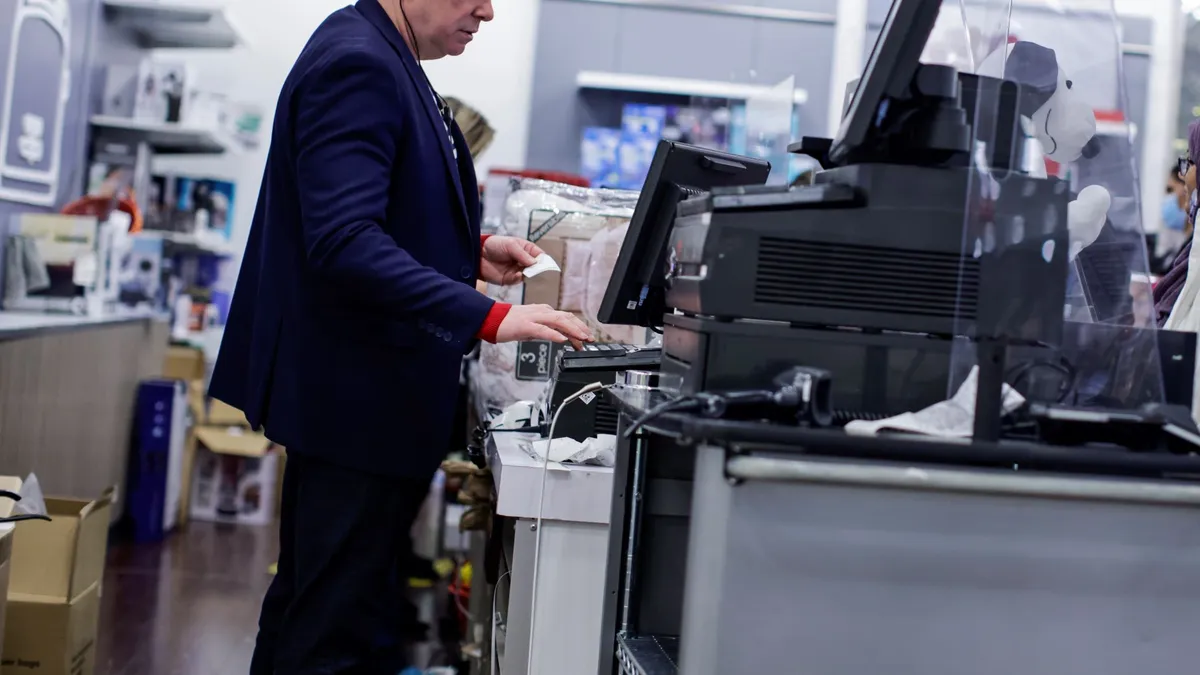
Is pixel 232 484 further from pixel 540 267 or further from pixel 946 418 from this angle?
pixel 946 418

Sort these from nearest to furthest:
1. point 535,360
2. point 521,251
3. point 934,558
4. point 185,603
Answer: point 934,558, point 521,251, point 535,360, point 185,603

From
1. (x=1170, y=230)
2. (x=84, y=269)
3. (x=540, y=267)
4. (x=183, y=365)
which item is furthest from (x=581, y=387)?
(x=1170, y=230)

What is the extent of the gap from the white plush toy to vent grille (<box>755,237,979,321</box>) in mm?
212

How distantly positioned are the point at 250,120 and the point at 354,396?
14.4ft

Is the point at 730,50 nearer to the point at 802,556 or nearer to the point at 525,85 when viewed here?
the point at 525,85

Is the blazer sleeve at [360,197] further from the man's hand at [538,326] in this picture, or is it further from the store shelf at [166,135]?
the store shelf at [166,135]

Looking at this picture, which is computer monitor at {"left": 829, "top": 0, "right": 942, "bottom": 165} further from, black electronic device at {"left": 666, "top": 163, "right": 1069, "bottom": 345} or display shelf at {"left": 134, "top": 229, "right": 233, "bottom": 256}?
display shelf at {"left": 134, "top": 229, "right": 233, "bottom": 256}

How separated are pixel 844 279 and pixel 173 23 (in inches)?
173

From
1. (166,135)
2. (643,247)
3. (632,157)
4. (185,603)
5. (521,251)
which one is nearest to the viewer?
(643,247)

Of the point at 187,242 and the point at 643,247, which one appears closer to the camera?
the point at 643,247

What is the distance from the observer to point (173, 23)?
4906mm

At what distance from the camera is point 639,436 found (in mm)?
1509

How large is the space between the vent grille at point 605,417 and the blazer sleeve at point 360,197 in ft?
1.41

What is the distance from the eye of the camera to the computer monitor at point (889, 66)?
1220mm
